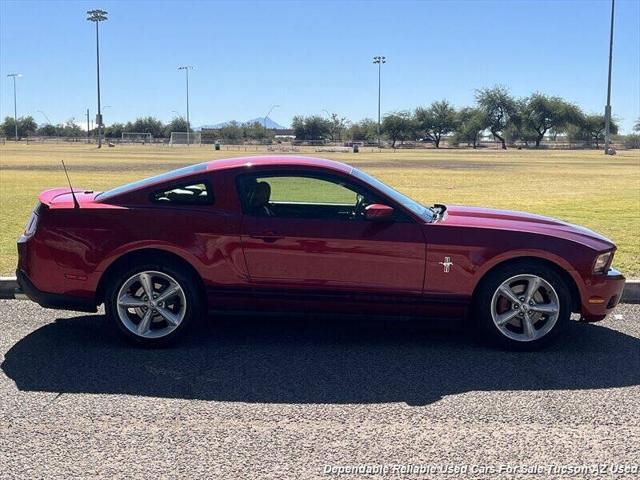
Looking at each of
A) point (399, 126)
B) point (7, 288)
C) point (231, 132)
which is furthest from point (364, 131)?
point (7, 288)

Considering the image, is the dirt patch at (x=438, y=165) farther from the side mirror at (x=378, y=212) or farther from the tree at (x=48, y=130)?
the tree at (x=48, y=130)

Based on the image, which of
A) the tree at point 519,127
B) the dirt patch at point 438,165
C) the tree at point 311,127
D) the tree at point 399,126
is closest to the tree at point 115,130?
the tree at point 311,127

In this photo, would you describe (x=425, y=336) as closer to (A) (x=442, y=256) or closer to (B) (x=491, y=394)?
(A) (x=442, y=256)

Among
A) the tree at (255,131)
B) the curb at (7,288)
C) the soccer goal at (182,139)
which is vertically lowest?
the curb at (7,288)

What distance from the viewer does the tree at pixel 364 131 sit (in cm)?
13750

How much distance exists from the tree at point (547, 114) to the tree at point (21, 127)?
104602 mm

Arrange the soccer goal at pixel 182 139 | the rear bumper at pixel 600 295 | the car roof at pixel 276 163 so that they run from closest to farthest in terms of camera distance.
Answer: the rear bumper at pixel 600 295 → the car roof at pixel 276 163 → the soccer goal at pixel 182 139

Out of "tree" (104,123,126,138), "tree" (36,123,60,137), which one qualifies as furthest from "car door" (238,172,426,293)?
"tree" (36,123,60,137)

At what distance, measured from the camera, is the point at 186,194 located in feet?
17.8

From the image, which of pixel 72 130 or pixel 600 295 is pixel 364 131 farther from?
pixel 600 295

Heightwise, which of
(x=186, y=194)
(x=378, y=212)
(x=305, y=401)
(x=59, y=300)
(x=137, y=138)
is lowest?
(x=305, y=401)

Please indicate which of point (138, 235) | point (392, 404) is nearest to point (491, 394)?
point (392, 404)

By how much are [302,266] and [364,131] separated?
139 m

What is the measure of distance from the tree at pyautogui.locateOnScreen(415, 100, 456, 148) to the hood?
424 ft
